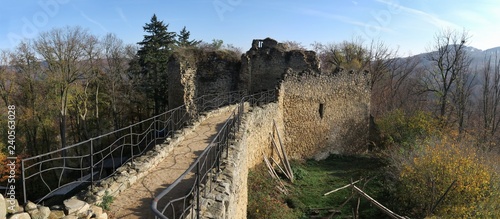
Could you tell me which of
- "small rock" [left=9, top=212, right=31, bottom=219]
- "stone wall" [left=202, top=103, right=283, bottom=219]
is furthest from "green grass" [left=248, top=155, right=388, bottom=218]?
"small rock" [left=9, top=212, right=31, bottom=219]

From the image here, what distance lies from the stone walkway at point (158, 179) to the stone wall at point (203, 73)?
823 cm

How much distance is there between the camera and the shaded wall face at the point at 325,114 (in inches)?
678

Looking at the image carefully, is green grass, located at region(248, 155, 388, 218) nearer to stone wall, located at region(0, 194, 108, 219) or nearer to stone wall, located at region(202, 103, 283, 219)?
stone wall, located at region(202, 103, 283, 219)

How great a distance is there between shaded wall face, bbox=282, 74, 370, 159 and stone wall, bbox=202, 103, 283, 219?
1.33m

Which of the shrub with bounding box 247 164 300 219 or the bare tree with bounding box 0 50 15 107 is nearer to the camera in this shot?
the shrub with bounding box 247 164 300 219

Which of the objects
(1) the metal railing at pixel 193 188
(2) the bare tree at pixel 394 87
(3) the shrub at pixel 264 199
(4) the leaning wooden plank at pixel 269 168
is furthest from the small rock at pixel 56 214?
(2) the bare tree at pixel 394 87

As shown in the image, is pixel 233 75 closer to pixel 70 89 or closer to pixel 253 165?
pixel 253 165

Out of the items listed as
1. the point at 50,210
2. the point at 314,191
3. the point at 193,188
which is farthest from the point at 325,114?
the point at 50,210

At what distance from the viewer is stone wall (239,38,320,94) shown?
63.5 ft

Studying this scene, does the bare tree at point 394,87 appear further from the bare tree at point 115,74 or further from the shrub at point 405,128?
the bare tree at point 115,74

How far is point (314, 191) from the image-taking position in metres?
13.7

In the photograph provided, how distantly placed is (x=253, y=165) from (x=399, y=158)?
22.0 ft

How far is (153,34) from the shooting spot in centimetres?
2861

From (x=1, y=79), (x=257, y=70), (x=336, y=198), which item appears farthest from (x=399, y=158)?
(x=1, y=79)
